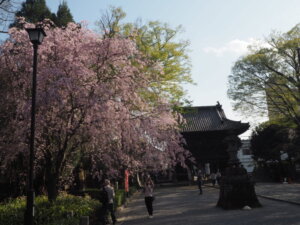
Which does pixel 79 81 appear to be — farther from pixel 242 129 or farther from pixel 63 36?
pixel 242 129

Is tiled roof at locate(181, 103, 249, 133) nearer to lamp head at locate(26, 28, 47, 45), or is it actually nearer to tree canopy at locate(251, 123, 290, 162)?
tree canopy at locate(251, 123, 290, 162)

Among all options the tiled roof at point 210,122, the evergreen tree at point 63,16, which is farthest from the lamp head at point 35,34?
the tiled roof at point 210,122

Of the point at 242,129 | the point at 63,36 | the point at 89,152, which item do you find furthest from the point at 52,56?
the point at 242,129

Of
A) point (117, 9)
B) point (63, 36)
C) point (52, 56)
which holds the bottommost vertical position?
point (52, 56)

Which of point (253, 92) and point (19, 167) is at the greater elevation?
point (253, 92)

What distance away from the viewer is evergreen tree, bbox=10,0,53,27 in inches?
874

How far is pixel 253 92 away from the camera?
2562 cm

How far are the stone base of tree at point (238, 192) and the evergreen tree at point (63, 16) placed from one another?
57.3 ft

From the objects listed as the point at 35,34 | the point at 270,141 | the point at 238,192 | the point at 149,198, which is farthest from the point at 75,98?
the point at 270,141

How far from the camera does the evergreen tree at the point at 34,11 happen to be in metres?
22.2

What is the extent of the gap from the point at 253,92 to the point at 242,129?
1347cm

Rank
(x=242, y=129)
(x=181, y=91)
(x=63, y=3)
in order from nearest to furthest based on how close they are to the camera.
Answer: (x=181, y=91) → (x=63, y=3) → (x=242, y=129)

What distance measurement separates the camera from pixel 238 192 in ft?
48.5

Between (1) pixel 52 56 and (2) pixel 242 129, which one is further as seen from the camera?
(2) pixel 242 129
